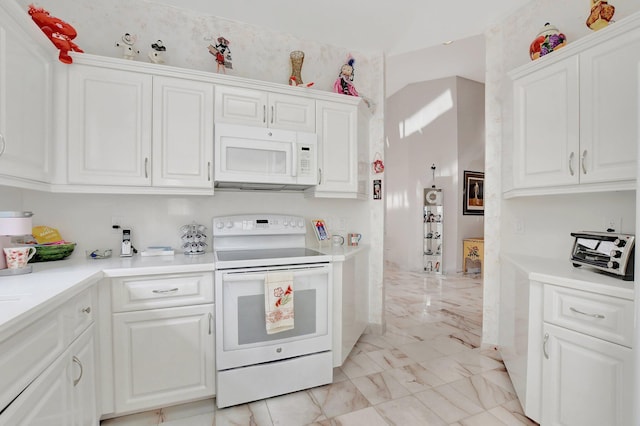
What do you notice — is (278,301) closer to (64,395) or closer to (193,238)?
(193,238)

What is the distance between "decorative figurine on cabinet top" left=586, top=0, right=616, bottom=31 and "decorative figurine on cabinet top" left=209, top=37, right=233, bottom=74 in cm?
243

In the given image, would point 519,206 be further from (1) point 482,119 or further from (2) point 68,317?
(1) point 482,119

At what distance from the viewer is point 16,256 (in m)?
1.57

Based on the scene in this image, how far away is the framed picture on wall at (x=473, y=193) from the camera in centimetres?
584

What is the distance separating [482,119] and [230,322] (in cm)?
616

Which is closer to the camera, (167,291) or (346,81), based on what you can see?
(167,291)

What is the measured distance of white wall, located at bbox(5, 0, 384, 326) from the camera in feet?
7.11

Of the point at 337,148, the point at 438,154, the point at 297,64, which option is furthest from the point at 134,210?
the point at 438,154

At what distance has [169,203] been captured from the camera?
93.9 inches

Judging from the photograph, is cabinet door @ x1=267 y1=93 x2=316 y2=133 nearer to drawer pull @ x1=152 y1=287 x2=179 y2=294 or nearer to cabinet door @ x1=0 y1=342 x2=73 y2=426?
drawer pull @ x1=152 y1=287 x2=179 y2=294

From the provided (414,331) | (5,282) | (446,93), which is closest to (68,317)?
(5,282)

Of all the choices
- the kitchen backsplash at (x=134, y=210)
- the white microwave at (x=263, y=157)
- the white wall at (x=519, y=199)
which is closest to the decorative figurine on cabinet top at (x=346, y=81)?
the white microwave at (x=263, y=157)

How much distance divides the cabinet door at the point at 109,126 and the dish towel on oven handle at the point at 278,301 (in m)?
1.08

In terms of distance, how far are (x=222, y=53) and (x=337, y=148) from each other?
3.88 feet
